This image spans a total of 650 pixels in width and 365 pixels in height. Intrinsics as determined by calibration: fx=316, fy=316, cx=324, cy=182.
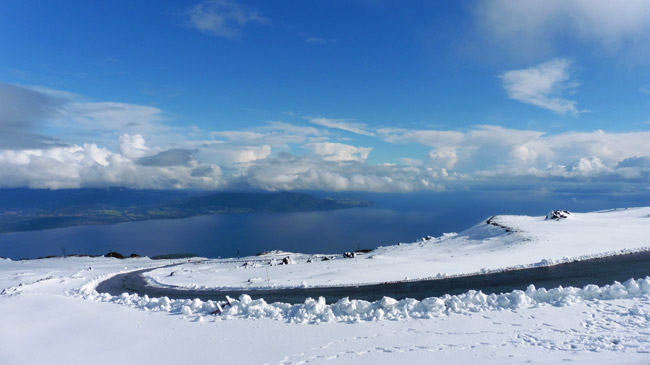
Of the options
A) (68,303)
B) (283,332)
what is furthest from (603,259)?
(68,303)

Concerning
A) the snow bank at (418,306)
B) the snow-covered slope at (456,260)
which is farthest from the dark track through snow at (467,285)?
the snow bank at (418,306)

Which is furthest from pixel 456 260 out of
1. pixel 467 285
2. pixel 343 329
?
pixel 343 329

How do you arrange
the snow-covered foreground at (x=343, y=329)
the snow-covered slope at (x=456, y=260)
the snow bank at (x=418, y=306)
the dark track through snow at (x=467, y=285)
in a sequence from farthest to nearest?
the snow-covered slope at (x=456, y=260), the dark track through snow at (x=467, y=285), the snow bank at (x=418, y=306), the snow-covered foreground at (x=343, y=329)

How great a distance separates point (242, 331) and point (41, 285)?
33563 mm

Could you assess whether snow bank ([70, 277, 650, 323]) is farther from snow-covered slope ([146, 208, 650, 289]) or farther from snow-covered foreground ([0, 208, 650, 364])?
snow-covered slope ([146, 208, 650, 289])

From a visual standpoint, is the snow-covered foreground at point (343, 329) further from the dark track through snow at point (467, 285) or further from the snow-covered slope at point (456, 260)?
the snow-covered slope at point (456, 260)

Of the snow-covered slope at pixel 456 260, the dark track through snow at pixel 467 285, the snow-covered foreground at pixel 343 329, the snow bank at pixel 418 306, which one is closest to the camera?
the snow-covered foreground at pixel 343 329

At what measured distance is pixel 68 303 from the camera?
21547 millimetres

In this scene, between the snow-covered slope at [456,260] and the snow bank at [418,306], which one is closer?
the snow bank at [418,306]

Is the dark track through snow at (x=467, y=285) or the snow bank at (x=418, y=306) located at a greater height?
the snow bank at (x=418, y=306)

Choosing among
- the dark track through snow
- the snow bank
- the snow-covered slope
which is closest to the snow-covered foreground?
the snow bank

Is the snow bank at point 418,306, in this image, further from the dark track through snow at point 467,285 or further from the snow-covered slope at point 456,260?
the snow-covered slope at point 456,260

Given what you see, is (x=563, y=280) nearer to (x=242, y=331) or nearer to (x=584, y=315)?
(x=584, y=315)

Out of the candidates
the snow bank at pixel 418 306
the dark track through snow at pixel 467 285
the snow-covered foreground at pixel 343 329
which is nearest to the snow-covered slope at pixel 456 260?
the dark track through snow at pixel 467 285
